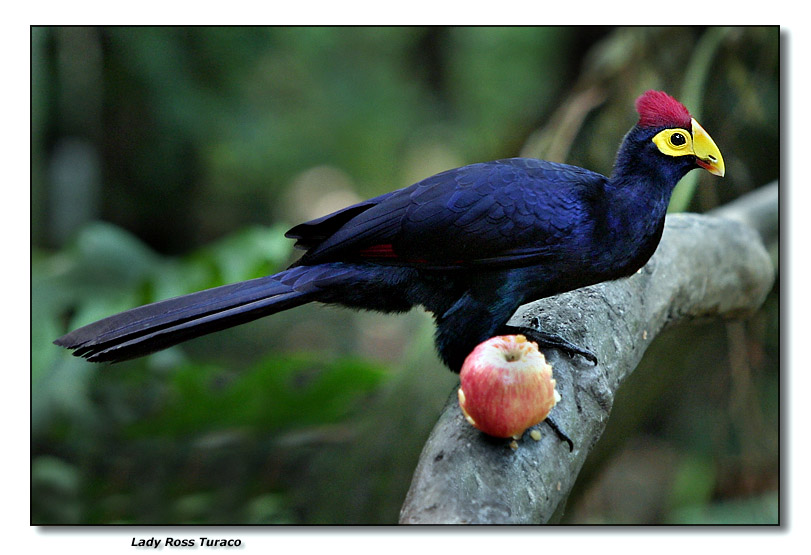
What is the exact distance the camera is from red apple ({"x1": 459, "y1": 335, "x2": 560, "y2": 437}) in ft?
3.64

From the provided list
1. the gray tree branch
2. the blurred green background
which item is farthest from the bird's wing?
the blurred green background

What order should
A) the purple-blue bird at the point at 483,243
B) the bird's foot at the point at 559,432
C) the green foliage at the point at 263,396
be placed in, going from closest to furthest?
the bird's foot at the point at 559,432 < the purple-blue bird at the point at 483,243 < the green foliage at the point at 263,396

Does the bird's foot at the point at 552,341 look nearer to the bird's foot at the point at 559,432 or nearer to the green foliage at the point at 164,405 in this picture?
the bird's foot at the point at 559,432

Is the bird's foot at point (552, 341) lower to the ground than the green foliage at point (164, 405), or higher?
higher

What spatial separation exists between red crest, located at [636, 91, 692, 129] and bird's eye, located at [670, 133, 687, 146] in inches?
0.7

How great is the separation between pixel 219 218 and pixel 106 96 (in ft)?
3.37

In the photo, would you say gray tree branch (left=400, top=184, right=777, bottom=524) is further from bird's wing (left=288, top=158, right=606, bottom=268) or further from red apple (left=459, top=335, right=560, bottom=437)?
bird's wing (left=288, top=158, right=606, bottom=268)

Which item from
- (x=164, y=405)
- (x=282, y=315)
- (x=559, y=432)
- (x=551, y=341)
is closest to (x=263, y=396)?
(x=164, y=405)

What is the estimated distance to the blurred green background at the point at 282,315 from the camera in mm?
2053

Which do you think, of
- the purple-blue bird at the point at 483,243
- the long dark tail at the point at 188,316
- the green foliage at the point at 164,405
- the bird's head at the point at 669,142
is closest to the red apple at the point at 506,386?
the purple-blue bird at the point at 483,243

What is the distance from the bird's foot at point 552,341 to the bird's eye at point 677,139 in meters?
0.44

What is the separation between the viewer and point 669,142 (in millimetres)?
→ 1428
